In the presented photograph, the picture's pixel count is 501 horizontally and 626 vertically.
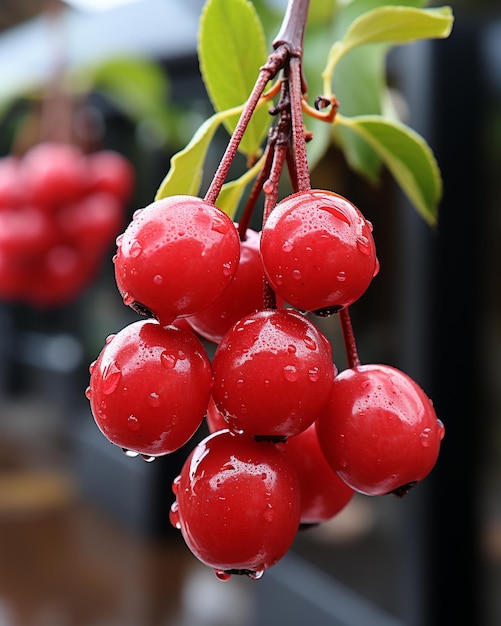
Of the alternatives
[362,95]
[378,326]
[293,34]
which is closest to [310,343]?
[293,34]

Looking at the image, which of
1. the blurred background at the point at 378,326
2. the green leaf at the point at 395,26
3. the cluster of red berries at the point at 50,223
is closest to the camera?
the green leaf at the point at 395,26

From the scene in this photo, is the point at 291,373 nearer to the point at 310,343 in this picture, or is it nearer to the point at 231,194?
the point at 310,343

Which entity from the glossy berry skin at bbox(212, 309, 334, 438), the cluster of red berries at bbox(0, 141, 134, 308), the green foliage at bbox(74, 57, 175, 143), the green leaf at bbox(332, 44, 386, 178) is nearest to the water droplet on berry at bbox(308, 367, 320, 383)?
the glossy berry skin at bbox(212, 309, 334, 438)

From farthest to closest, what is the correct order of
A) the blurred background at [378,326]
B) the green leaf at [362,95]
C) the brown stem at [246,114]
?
the blurred background at [378,326]
the green leaf at [362,95]
the brown stem at [246,114]

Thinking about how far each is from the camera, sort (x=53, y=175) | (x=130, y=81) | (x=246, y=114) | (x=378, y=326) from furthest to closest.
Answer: (x=378, y=326) < (x=130, y=81) < (x=53, y=175) < (x=246, y=114)

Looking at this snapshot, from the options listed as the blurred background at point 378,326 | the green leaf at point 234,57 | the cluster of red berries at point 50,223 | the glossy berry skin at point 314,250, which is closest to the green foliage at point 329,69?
the green leaf at point 234,57

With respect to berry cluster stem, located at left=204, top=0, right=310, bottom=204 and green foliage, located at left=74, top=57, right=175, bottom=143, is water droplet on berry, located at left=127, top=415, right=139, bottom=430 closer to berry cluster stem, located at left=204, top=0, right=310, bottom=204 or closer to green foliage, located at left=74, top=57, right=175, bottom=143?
berry cluster stem, located at left=204, top=0, right=310, bottom=204

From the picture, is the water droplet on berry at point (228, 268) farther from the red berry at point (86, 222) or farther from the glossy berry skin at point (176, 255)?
the red berry at point (86, 222)

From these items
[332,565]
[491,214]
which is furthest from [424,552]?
[491,214]
